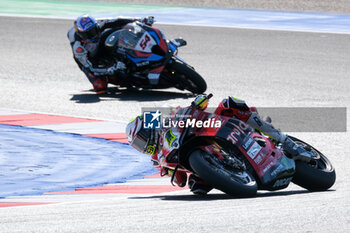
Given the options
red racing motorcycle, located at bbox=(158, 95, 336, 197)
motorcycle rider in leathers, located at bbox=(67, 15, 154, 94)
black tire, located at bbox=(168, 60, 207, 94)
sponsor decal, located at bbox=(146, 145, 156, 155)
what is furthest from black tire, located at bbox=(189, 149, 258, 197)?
motorcycle rider in leathers, located at bbox=(67, 15, 154, 94)

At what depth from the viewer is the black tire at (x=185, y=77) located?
12.3 meters

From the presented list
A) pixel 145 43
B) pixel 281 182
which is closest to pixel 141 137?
pixel 281 182

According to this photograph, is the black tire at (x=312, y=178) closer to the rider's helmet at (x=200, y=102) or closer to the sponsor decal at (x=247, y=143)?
the sponsor decal at (x=247, y=143)

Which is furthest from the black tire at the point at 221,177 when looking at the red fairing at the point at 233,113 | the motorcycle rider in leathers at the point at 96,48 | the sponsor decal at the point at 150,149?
the motorcycle rider in leathers at the point at 96,48

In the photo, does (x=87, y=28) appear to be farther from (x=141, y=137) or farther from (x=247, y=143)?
(x=247, y=143)

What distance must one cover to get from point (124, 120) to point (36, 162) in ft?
8.79

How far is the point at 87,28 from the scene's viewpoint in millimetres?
12078

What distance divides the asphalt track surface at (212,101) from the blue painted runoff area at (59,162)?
86 centimetres

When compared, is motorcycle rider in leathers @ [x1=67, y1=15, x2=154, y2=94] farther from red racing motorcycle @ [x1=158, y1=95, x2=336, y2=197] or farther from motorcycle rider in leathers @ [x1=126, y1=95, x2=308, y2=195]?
red racing motorcycle @ [x1=158, y1=95, x2=336, y2=197]

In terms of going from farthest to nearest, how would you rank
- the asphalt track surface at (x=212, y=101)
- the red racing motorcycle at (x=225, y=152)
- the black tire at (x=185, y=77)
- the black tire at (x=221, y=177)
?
1. the black tire at (x=185, y=77)
2. the red racing motorcycle at (x=225, y=152)
3. the black tire at (x=221, y=177)
4. the asphalt track surface at (x=212, y=101)

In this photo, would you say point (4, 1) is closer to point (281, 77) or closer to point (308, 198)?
point (281, 77)

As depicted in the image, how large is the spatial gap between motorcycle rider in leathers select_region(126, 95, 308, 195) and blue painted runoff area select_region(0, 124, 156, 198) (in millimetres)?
1145

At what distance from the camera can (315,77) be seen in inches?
539

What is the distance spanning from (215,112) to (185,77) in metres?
6.00
